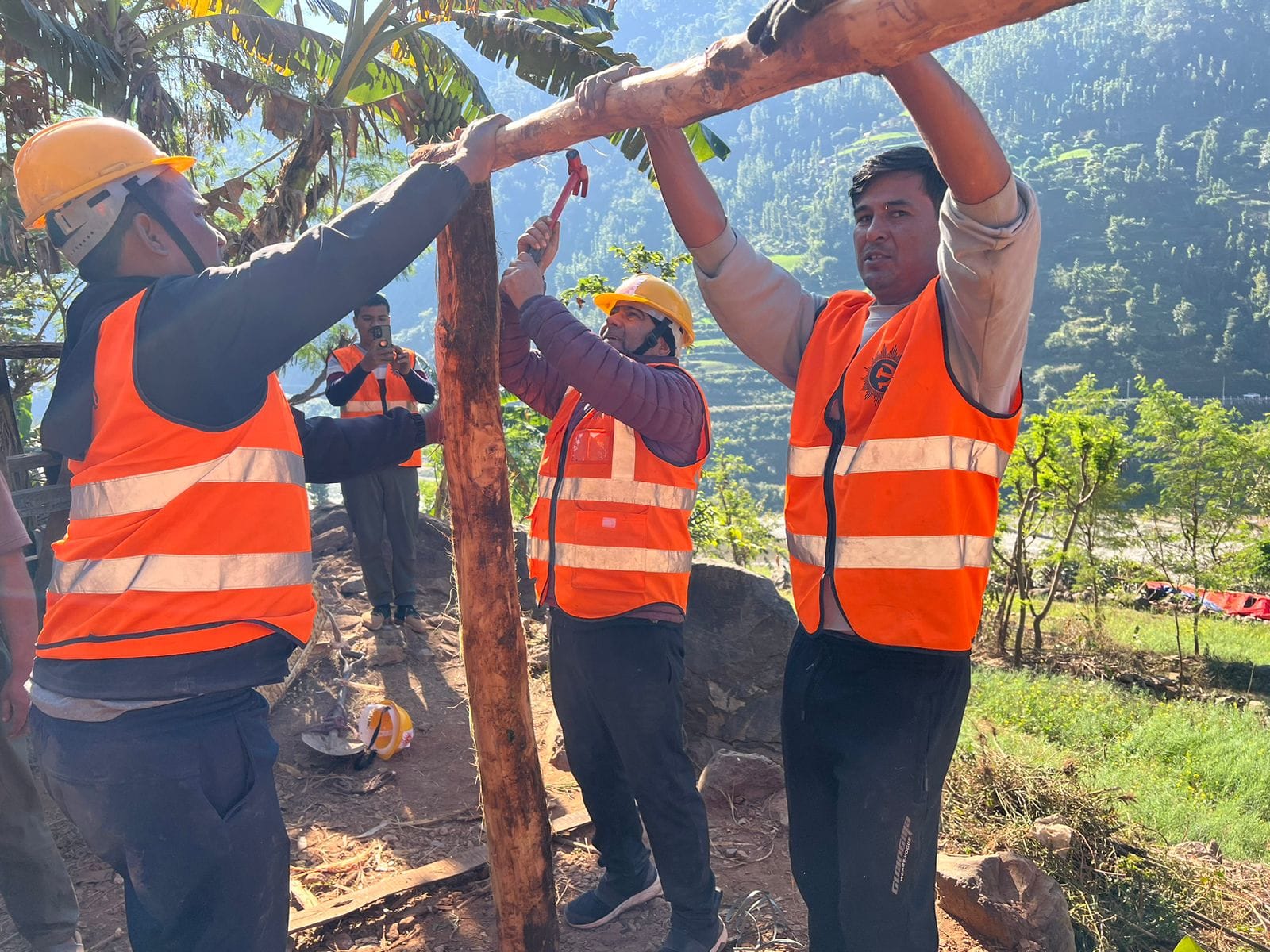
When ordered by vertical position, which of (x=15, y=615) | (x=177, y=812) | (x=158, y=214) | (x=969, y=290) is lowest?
(x=177, y=812)

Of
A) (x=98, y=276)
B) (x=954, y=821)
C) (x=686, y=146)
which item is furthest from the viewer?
(x=954, y=821)

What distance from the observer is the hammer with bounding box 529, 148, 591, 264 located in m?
2.50

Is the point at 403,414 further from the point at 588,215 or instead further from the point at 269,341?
the point at 588,215

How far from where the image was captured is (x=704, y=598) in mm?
4977

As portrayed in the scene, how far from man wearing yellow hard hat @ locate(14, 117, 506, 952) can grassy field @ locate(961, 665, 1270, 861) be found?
14.7 feet

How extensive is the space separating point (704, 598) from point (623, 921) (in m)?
2.15

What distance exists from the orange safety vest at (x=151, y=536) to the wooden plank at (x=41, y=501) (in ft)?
8.16

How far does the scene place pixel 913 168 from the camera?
1.96 meters

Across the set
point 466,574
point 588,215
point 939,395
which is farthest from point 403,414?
point 588,215

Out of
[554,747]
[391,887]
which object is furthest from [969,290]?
[554,747]

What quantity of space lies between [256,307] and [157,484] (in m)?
0.42

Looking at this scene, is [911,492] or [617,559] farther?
[617,559]

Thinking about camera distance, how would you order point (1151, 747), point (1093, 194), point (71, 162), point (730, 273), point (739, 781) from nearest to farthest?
point (71, 162), point (730, 273), point (739, 781), point (1151, 747), point (1093, 194)

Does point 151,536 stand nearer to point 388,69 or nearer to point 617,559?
point 617,559
